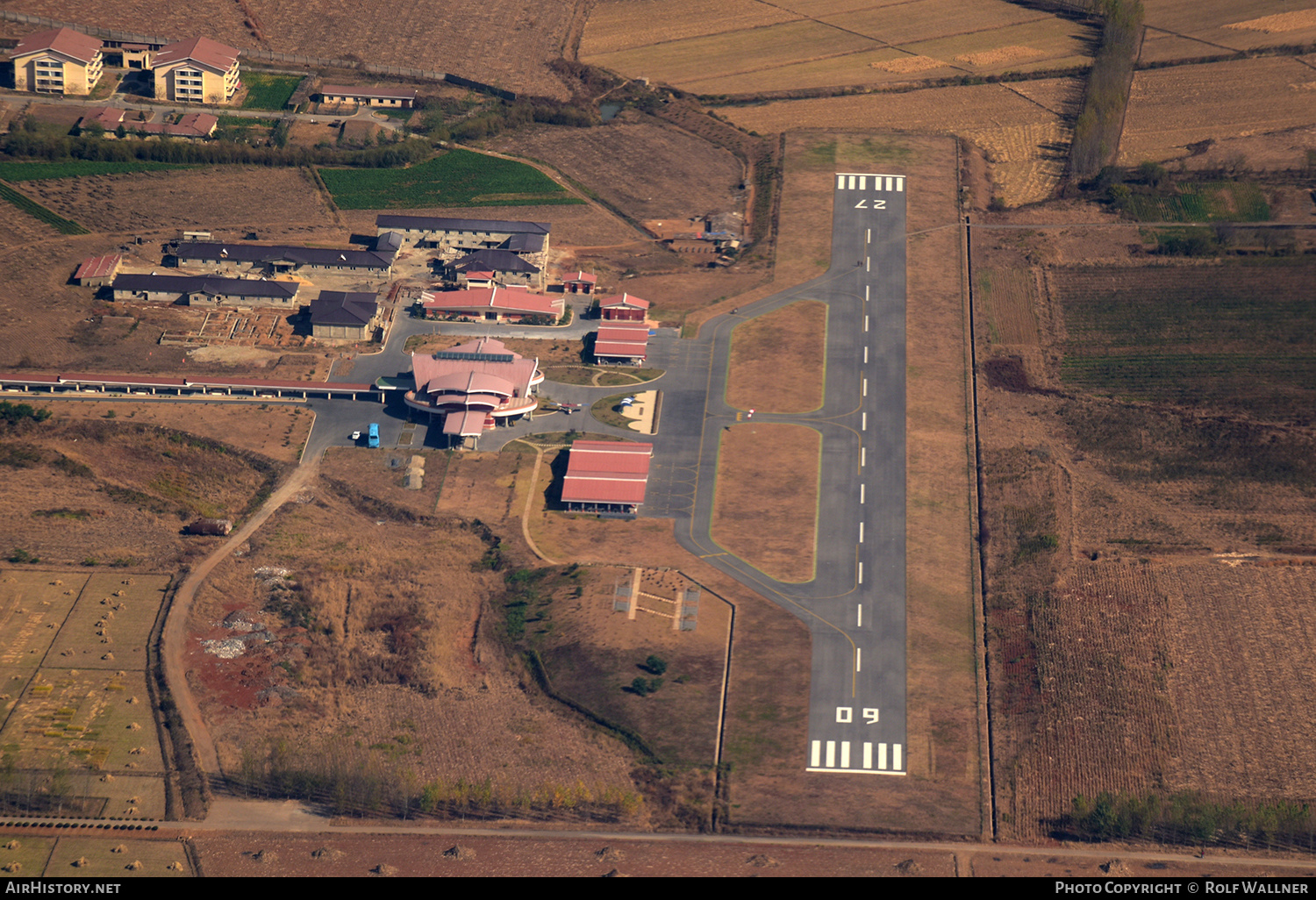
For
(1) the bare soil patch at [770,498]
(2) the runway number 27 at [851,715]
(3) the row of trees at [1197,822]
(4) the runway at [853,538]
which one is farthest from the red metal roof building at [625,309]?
(3) the row of trees at [1197,822]

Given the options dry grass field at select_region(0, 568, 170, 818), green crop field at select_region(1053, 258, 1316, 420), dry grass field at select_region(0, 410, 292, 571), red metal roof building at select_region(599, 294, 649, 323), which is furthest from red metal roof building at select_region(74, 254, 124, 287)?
green crop field at select_region(1053, 258, 1316, 420)

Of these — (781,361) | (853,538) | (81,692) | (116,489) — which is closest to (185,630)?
(81,692)

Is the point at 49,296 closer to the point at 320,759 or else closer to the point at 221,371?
the point at 221,371

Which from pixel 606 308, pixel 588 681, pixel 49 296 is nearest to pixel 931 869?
pixel 588 681

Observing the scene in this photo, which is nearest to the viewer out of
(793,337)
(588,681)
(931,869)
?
(931,869)

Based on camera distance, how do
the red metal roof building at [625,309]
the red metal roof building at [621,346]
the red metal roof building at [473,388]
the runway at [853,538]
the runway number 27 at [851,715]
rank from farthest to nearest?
1. the red metal roof building at [625,309]
2. the red metal roof building at [621,346]
3. the red metal roof building at [473,388]
4. the runway number 27 at [851,715]
5. the runway at [853,538]

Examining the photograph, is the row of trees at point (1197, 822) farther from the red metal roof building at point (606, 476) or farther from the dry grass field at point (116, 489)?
the dry grass field at point (116, 489)
